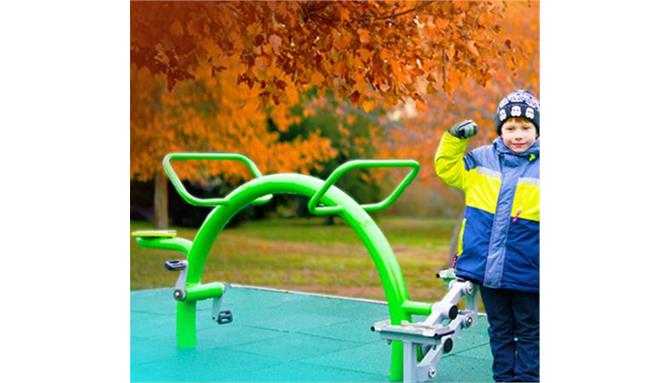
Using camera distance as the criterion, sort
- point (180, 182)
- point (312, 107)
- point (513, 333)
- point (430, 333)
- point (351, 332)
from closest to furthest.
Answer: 1. point (430, 333)
2. point (513, 333)
3. point (180, 182)
4. point (351, 332)
5. point (312, 107)

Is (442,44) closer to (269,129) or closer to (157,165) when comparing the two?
(157,165)

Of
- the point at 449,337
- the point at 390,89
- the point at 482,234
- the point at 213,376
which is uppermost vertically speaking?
the point at 390,89

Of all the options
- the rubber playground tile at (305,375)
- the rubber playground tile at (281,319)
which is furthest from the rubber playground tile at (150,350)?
the rubber playground tile at (281,319)

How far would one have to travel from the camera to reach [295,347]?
16.1 ft

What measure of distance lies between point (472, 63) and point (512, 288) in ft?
7.09

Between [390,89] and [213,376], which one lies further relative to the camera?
[390,89]

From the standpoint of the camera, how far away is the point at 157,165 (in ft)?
33.1

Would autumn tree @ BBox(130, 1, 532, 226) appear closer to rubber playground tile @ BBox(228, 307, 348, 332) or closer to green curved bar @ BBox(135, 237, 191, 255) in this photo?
green curved bar @ BBox(135, 237, 191, 255)

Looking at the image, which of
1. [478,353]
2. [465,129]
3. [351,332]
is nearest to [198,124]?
[351,332]

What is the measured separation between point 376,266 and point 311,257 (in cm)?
891

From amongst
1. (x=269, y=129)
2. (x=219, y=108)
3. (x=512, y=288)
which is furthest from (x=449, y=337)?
(x=269, y=129)

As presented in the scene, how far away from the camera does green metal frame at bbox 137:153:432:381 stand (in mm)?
3936

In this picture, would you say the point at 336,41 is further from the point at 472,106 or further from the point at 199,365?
the point at 472,106

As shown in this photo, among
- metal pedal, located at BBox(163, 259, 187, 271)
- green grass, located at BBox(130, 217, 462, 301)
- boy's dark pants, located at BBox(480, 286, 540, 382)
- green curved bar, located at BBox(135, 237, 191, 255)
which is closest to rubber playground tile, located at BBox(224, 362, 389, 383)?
boy's dark pants, located at BBox(480, 286, 540, 382)
